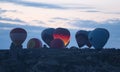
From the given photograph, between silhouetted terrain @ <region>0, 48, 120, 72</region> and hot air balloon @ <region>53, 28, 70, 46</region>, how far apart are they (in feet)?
38.6

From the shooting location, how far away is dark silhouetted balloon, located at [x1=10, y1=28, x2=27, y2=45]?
76.2 m

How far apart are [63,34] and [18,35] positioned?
38.5 ft

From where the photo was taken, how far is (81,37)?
88625mm

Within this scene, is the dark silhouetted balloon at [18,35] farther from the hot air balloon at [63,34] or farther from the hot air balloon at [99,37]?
the hot air balloon at [99,37]

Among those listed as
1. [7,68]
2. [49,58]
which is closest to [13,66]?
[7,68]

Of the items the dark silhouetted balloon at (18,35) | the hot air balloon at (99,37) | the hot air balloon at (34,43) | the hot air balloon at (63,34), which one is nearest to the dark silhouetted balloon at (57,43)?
the hot air balloon at (99,37)

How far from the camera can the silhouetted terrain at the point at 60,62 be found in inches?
2613

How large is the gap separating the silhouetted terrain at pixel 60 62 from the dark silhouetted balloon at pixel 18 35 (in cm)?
302

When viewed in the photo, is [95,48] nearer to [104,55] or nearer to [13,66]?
[104,55]

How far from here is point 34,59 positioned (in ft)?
233

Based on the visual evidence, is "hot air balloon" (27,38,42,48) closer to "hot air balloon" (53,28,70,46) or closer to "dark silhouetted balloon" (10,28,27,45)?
"hot air balloon" (53,28,70,46)

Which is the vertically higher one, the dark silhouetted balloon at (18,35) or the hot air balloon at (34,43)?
the dark silhouetted balloon at (18,35)

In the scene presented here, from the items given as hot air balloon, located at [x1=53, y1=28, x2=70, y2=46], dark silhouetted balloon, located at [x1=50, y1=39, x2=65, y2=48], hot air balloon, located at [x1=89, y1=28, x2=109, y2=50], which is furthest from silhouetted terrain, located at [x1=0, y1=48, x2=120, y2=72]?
hot air balloon, located at [x1=53, y1=28, x2=70, y2=46]

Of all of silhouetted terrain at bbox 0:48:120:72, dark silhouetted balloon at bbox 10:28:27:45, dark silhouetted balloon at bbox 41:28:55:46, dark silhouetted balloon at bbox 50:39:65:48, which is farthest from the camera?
dark silhouetted balloon at bbox 41:28:55:46
